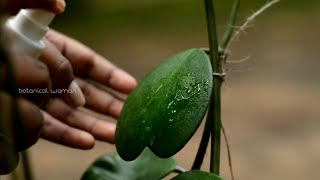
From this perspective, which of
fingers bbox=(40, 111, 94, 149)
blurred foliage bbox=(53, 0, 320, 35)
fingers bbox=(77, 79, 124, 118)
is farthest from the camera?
blurred foliage bbox=(53, 0, 320, 35)

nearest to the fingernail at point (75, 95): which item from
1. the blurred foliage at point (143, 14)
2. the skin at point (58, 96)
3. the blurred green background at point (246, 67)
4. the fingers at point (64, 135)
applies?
the skin at point (58, 96)

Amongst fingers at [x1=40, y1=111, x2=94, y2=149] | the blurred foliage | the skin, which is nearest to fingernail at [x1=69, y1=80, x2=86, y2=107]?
the skin

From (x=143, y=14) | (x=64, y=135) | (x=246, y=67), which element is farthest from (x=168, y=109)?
(x=143, y=14)

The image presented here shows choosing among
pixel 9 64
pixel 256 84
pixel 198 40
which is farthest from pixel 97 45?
pixel 9 64

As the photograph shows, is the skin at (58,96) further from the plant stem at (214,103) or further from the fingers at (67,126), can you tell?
the plant stem at (214,103)

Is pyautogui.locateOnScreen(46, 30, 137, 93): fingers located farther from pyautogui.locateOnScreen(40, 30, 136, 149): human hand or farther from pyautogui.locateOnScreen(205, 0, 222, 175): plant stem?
pyautogui.locateOnScreen(205, 0, 222, 175): plant stem

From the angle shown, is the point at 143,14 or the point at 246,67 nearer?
the point at 246,67

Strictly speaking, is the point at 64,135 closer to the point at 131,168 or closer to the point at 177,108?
the point at 131,168
